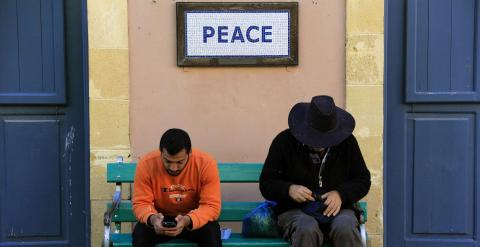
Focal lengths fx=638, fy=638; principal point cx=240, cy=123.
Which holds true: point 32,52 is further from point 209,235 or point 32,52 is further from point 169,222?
point 209,235

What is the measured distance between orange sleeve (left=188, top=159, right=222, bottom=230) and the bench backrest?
1.67 feet

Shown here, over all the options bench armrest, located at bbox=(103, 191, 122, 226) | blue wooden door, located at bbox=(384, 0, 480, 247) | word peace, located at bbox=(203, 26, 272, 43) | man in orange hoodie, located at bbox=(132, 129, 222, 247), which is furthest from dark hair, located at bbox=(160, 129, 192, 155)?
blue wooden door, located at bbox=(384, 0, 480, 247)

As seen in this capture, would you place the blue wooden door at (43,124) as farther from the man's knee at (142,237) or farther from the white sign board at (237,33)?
the man's knee at (142,237)

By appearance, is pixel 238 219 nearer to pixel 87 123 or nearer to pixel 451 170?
pixel 87 123

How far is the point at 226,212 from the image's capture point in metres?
4.25

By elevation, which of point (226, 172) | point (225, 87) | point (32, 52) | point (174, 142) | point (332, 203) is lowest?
point (332, 203)

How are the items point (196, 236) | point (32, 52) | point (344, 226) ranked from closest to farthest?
point (344, 226) < point (196, 236) < point (32, 52)

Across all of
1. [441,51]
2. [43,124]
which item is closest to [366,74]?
[441,51]

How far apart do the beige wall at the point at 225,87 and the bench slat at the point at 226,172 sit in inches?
14.0

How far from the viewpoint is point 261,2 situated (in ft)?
15.3

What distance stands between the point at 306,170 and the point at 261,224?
1.41ft

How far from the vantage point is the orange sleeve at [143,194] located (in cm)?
370

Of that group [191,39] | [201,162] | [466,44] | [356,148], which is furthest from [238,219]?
[466,44]

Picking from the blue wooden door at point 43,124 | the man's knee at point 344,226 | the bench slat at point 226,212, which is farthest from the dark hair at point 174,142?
the blue wooden door at point 43,124
